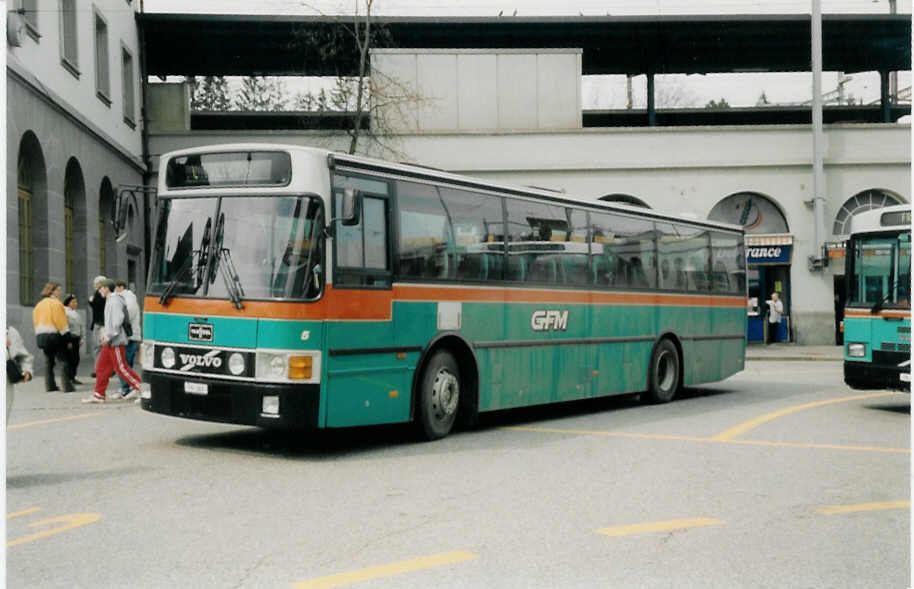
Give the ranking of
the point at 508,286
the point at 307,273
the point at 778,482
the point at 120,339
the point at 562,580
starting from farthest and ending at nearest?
the point at 120,339
the point at 508,286
the point at 307,273
the point at 778,482
the point at 562,580

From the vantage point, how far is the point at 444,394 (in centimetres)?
1164

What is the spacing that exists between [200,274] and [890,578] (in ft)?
21.3

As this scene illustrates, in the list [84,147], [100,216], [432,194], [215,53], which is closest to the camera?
[432,194]

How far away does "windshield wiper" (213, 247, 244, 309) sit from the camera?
994cm

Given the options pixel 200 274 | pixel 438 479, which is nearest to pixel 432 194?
pixel 200 274

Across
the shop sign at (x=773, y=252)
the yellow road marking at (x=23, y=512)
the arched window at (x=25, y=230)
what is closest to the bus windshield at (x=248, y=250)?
the yellow road marking at (x=23, y=512)

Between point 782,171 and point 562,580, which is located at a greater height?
point 782,171

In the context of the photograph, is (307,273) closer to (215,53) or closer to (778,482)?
(778,482)

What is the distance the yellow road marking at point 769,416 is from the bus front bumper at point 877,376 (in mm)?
883

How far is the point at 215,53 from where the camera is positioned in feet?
123

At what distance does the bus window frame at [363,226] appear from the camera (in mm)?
10133

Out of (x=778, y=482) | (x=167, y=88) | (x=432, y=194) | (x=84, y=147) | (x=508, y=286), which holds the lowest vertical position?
(x=778, y=482)

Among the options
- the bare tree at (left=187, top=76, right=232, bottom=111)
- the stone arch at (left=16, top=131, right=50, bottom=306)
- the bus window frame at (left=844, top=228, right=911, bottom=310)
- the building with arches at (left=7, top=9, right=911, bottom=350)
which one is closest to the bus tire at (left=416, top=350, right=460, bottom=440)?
the bus window frame at (left=844, top=228, right=911, bottom=310)

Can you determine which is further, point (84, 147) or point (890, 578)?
point (84, 147)
